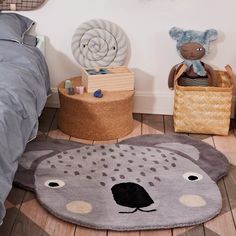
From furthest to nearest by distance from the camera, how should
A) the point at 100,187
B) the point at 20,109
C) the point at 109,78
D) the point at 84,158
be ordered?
the point at 109,78
the point at 84,158
the point at 100,187
the point at 20,109

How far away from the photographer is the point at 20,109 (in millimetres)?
2217

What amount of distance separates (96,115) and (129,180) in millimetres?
555

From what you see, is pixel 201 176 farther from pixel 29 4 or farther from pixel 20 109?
pixel 29 4

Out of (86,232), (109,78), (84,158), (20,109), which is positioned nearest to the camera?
(86,232)

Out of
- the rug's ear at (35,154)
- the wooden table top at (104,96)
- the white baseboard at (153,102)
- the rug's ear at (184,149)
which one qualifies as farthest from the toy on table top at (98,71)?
the rug's ear at (184,149)

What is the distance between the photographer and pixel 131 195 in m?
2.30

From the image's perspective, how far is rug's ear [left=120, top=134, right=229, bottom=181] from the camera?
2.55 m

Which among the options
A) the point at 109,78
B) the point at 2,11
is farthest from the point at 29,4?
the point at 109,78

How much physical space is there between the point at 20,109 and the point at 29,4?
1.11m

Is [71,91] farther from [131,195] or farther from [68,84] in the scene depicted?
[131,195]

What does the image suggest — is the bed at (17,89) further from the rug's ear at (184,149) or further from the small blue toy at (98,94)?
the rug's ear at (184,149)

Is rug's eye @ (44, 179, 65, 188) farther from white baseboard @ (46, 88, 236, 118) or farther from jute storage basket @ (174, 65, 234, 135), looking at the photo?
white baseboard @ (46, 88, 236, 118)

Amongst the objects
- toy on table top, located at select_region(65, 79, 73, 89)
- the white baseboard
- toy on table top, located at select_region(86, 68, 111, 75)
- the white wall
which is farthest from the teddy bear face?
toy on table top, located at select_region(65, 79, 73, 89)

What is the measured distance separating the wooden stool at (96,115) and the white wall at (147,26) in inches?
13.5
